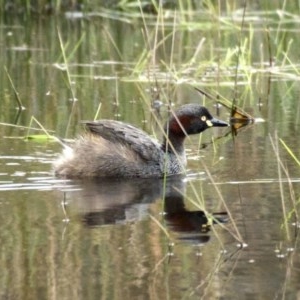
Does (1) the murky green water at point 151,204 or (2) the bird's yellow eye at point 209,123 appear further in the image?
(2) the bird's yellow eye at point 209,123

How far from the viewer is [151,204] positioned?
807 cm

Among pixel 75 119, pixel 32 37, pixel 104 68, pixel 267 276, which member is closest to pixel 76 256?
pixel 267 276

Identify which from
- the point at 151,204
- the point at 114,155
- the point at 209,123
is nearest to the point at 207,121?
the point at 209,123

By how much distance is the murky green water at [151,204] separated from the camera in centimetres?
613

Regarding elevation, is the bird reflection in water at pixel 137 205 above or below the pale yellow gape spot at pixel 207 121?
below

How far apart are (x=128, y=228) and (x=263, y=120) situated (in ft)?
13.9

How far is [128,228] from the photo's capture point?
7.26m

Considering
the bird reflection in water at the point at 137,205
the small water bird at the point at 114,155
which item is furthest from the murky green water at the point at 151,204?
the small water bird at the point at 114,155

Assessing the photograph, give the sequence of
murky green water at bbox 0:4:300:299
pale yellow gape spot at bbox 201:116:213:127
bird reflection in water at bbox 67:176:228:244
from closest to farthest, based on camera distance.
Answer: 1. murky green water at bbox 0:4:300:299
2. bird reflection in water at bbox 67:176:228:244
3. pale yellow gape spot at bbox 201:116:213:127

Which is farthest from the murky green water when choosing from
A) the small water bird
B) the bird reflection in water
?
the small water bird

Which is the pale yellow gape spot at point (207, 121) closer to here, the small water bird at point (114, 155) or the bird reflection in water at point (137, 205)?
the small water bird at point (114, 155)

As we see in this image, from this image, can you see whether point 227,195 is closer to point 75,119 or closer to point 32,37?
point 75,119

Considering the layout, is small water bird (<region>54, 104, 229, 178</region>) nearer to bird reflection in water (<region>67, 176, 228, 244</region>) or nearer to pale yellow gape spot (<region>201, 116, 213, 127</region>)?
bird reflection in water (<region>67, 176, 228, 244</region>)

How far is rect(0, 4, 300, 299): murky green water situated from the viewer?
6133mm
